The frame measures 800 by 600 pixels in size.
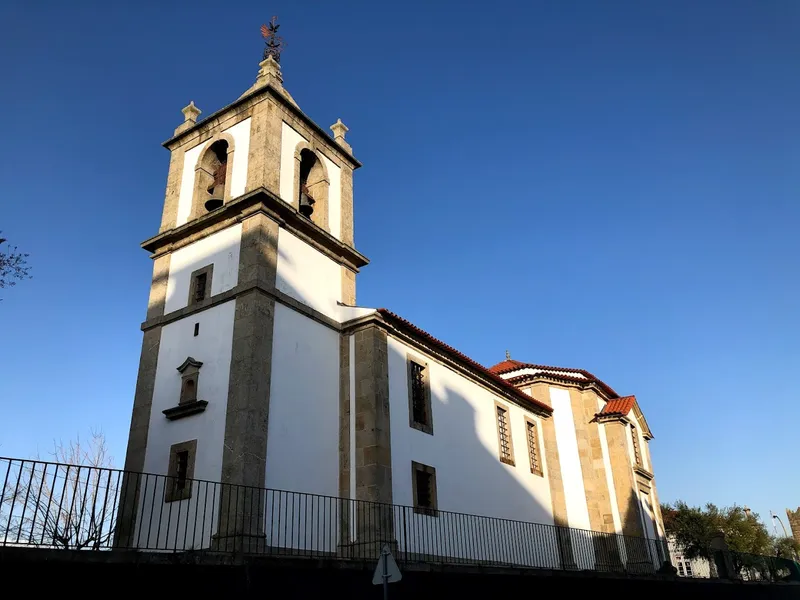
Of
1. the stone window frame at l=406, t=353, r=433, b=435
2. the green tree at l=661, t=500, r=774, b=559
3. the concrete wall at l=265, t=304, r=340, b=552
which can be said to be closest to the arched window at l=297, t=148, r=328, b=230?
the concrete wall at l=265, t=304, r=340, b=552

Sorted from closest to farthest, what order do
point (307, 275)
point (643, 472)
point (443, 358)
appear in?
point (307, 275)
point (443, 358)
point (643, 472)

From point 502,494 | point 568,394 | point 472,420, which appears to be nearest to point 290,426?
point 472,420

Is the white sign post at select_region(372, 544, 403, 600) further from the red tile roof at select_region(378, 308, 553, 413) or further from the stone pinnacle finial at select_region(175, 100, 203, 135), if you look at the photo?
the stone pinnacle finial at select_region(175, 100, 203, 135)

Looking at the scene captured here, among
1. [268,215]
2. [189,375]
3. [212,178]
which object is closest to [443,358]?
[268,215]

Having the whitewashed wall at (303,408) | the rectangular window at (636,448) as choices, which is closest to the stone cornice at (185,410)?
the whitewashed wall at (303,408)

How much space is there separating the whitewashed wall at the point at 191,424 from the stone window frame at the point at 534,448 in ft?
38.6

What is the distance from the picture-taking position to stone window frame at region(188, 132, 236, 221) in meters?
17.1

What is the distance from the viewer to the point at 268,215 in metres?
15.7

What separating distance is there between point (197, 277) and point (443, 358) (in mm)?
6937

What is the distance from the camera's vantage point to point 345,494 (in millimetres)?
14578

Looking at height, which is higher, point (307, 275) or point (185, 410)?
A: point (307, 275)

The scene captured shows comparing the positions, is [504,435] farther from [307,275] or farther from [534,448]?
[307,275]

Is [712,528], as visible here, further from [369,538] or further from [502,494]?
[369,538]

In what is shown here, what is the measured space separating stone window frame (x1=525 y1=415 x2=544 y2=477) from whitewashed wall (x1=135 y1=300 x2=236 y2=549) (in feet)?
38.6
